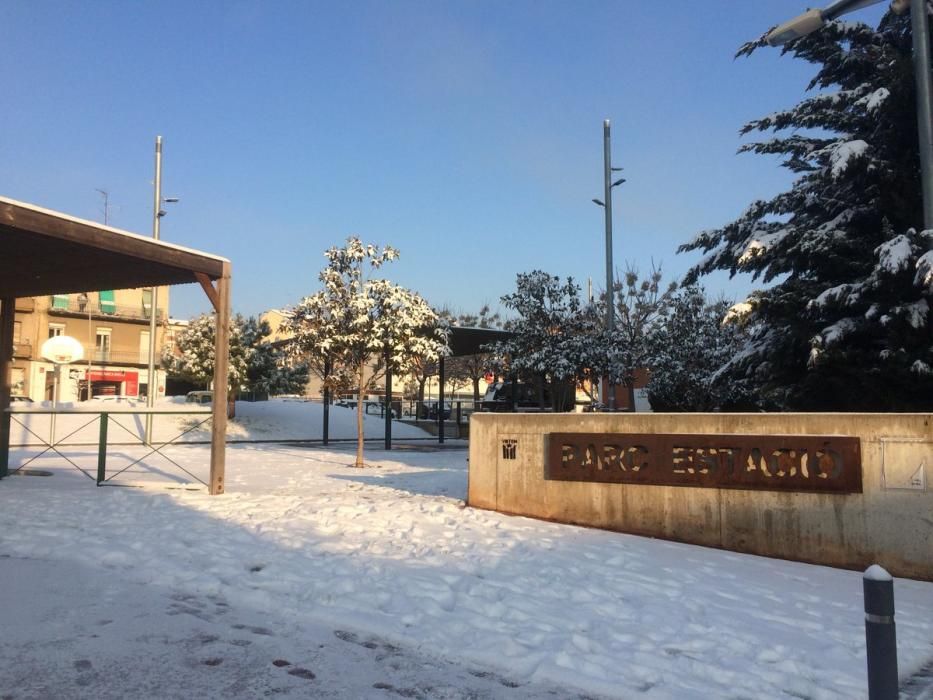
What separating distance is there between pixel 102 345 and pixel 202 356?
→ 28303 mm

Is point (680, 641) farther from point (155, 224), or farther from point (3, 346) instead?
point (155, 224)

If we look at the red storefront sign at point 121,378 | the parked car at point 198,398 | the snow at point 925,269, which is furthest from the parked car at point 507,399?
the red storefront sign at point 121,378

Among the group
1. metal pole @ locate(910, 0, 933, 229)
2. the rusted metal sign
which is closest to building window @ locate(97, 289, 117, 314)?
the rusted metal sign

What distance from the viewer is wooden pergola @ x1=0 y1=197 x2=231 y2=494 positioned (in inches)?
333

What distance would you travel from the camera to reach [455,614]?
17.3 ft

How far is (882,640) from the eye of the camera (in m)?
3.17

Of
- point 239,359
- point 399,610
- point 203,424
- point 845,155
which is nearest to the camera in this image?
point 399,610

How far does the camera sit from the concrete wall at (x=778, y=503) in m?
7.25

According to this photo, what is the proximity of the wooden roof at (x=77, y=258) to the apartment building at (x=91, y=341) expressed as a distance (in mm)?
33580

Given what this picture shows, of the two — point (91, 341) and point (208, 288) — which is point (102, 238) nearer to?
point (208, 288)

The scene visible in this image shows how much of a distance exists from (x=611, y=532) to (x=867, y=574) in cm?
515

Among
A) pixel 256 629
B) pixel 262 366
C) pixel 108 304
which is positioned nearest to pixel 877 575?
pixel 256 629

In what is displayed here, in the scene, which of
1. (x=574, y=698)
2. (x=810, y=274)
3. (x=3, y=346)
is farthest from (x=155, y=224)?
(x=574, y=698)

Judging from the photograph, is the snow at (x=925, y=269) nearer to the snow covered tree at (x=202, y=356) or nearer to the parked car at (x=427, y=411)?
the snow covered tree at (x=202, y=356)
